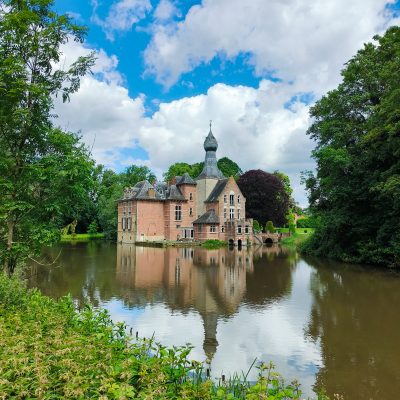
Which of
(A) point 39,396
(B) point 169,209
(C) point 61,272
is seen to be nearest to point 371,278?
(C) point 61,272

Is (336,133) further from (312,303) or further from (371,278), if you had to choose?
(312,303)

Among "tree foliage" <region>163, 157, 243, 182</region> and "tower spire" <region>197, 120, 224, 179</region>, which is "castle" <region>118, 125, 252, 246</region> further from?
"tree foliage" <region>163, 157, 243, 182</region>

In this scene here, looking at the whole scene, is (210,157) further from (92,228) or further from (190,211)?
(92,228)

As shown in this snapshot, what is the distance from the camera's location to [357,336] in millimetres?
8797

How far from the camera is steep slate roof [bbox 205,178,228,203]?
4509 cm

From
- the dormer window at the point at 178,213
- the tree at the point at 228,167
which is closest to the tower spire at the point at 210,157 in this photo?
the dormer window at the point at 178,213

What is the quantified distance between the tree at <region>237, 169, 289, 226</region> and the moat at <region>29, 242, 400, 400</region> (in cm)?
Result: 3161

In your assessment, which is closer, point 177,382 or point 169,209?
point 177,382

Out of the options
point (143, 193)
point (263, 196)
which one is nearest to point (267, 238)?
point (263, 196)

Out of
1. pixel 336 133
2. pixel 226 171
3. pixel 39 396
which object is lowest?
pixel 39 396

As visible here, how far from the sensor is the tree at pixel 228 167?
64250 mm

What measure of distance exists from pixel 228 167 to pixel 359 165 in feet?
139

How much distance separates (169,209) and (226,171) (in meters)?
22.0

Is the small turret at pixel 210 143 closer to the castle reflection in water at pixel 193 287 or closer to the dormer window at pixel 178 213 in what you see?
the dormer window at pixel 178 213
